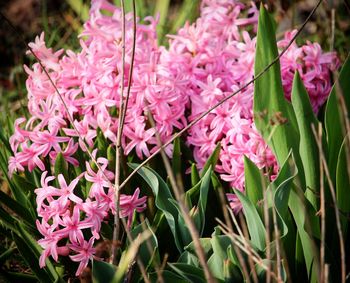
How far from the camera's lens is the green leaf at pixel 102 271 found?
4.60ft

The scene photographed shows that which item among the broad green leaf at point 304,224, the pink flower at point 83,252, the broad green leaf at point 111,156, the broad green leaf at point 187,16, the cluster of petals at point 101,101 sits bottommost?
the broad green leaf at point 304,224

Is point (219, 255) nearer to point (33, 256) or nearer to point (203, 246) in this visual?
point (203, 246)

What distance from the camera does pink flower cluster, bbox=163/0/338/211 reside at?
1.79 meters

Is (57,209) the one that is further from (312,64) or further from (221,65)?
(312,64)

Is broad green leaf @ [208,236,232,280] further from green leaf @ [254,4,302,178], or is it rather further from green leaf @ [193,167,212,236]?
green leaf @ [254,4,302,178]

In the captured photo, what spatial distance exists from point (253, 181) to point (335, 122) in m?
0.30

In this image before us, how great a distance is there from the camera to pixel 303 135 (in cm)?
167

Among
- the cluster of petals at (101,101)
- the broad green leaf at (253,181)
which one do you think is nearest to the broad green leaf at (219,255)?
the broad green leaf at (253,181)

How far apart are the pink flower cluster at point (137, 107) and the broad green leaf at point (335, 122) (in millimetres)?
159

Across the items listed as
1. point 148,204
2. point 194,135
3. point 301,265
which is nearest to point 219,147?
point 194,135

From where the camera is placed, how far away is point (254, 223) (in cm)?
155

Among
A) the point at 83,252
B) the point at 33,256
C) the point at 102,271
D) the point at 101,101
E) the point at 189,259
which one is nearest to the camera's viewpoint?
the point at 102,271

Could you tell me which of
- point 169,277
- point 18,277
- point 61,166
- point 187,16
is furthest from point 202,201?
point 187,16

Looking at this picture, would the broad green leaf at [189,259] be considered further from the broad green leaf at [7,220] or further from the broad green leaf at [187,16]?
the broad green leaf at [187,16]
